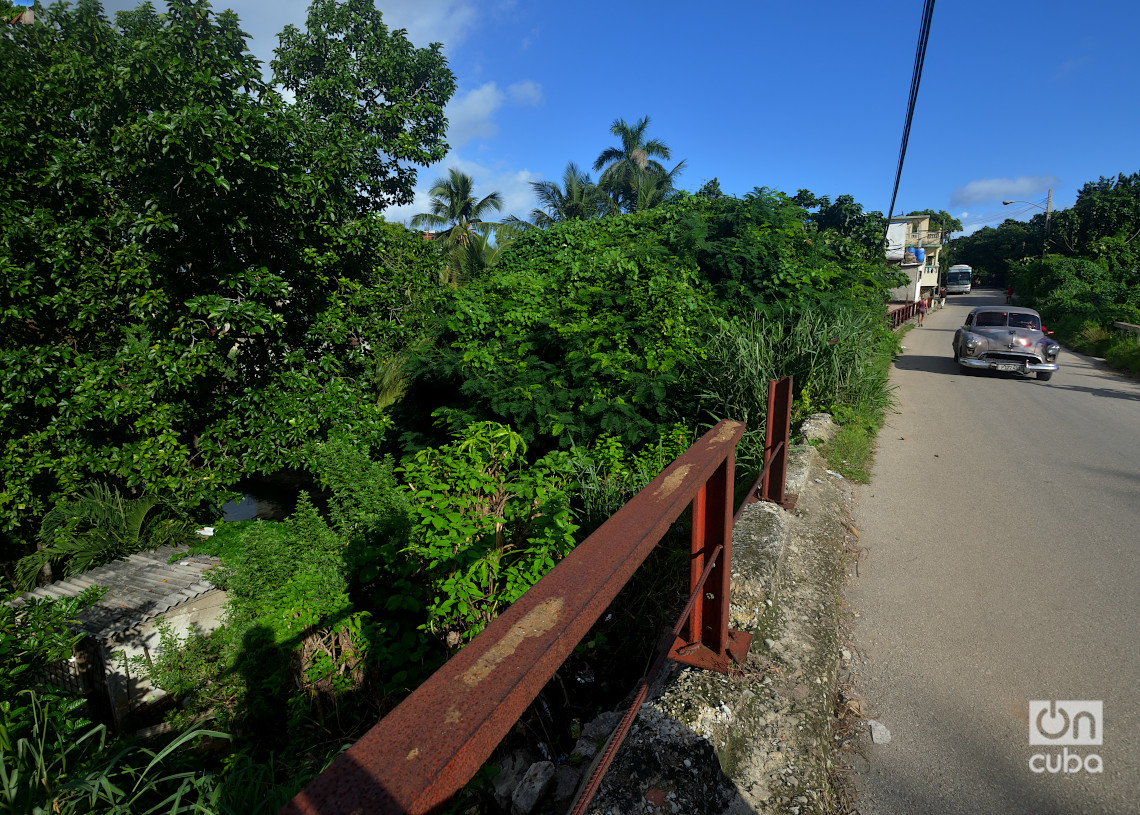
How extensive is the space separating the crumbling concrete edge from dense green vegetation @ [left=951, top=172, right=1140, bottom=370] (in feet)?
49.8

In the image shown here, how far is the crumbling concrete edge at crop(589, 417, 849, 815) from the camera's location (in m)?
1.94

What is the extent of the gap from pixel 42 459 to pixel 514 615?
8.24 meters

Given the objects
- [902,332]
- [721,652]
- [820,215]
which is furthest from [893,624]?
[902,332]

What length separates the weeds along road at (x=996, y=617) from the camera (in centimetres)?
228

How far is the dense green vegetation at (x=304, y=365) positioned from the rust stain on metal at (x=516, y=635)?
3.15 m

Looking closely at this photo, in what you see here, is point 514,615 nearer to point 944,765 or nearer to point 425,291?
point 944,765

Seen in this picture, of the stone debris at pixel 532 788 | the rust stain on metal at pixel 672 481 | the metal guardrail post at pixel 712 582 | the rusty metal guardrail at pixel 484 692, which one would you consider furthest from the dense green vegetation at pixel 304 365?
the rusty metal guardrail at pixel 484 692

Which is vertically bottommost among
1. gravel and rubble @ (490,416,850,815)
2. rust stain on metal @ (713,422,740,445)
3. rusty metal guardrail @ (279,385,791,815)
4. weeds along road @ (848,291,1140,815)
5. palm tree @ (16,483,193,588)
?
palm tree @ (16,483,193,588)

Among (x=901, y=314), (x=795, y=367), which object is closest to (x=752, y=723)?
(x=795, y=367)

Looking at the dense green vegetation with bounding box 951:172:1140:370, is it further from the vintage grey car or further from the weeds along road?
the weeds along road

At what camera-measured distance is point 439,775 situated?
1.89 feet

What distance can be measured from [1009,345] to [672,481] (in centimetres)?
1385

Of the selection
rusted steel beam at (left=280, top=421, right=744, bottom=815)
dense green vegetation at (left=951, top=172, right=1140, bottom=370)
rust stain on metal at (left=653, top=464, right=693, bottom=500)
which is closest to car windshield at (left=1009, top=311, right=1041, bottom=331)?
dense green vegetation at (left=951, top=172, right=1140, bottom=370)

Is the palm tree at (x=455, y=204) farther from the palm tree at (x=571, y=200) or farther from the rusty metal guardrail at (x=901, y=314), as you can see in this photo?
the rusty metal guardrail at (x=901, y=314)
